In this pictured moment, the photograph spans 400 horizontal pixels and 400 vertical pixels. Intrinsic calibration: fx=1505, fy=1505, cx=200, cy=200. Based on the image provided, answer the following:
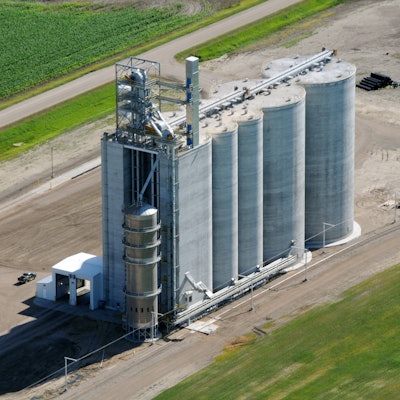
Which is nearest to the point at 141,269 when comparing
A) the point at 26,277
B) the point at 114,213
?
the point at 114,213

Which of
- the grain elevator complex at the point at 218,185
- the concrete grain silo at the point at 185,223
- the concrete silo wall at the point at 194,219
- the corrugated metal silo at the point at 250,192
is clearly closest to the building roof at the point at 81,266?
the grain elevator complex at the point at 218,185

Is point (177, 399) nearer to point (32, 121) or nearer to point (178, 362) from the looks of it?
point (178, 362)

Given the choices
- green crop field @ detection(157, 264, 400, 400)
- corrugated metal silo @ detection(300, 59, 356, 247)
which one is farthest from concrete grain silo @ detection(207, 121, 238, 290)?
corrugated metal silo @ detection(300, 59, 356, 247)

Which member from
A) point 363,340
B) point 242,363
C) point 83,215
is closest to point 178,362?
point 242,363

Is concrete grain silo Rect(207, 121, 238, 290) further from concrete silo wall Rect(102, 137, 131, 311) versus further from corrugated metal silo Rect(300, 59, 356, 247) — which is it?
corrugated metal silo Rect(300, 59, 356, 247)

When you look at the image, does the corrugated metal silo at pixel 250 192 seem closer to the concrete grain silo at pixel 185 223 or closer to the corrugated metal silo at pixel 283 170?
the corrugated metal silo at pixel 283 170

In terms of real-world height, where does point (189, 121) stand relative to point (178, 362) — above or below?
above
